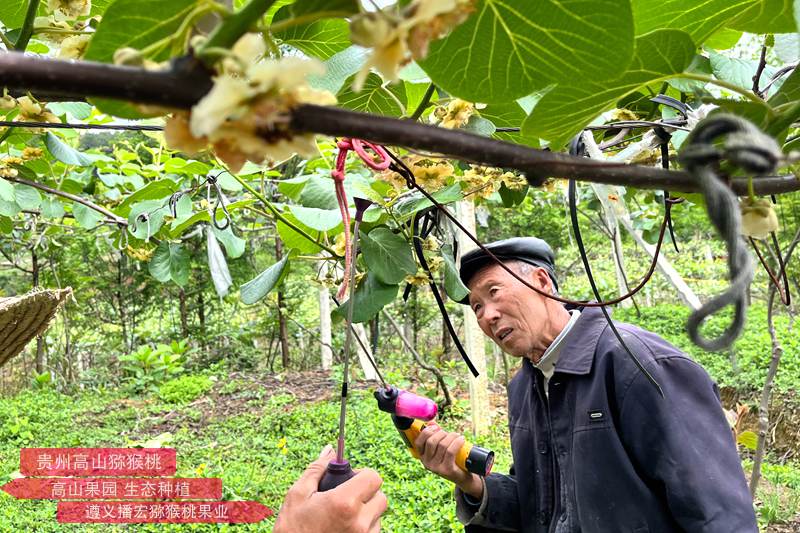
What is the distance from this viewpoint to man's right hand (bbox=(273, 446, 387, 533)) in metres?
0.65

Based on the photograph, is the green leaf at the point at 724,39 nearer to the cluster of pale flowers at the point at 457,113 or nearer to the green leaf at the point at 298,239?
the cluster of pale flowers at the point at 457,113

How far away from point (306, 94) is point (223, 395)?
16.6 ft

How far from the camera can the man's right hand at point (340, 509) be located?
653mm

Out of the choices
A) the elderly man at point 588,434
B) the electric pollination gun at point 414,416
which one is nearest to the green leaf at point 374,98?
the electric pollination gun at point 414,416

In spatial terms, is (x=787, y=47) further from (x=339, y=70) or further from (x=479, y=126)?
(x=339, y=70)

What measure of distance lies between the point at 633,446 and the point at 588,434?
3.5 inches

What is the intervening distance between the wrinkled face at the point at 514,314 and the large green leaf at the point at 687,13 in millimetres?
933

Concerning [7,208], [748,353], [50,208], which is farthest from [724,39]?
[748,353]

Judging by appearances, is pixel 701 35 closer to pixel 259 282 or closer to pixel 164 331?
pixel 259 282

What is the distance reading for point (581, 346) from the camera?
4.20ft

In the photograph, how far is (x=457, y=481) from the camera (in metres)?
1.43

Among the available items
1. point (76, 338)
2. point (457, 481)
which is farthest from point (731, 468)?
point (76, 338)

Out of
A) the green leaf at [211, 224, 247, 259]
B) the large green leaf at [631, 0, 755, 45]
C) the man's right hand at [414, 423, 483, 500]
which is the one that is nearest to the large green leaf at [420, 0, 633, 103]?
the large green leaf at [631, 0, 755, 45]

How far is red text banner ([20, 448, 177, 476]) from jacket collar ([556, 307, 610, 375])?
254 centimetres
